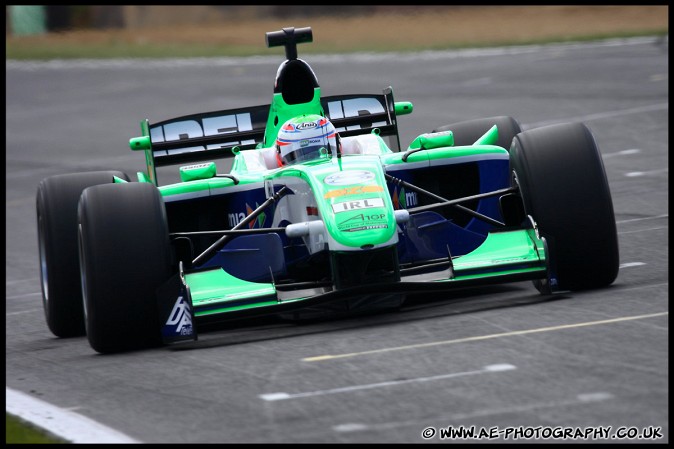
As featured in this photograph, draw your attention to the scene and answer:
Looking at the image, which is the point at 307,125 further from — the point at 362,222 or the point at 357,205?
the point at 362,222

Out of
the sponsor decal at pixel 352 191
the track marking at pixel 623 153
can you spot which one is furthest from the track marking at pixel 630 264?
the track marking at pixel 623 153

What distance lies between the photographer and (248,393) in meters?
7.40

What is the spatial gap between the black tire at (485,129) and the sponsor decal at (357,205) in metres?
3.17

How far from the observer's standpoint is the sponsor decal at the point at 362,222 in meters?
9.04

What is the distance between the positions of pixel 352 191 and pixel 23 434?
122 inches

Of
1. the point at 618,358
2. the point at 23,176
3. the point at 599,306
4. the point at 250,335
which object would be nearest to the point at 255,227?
the point at 250,335

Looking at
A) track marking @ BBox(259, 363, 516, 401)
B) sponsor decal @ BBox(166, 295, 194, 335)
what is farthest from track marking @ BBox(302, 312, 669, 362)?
sponsor decal @ BBox(166, 295, 194, 335)

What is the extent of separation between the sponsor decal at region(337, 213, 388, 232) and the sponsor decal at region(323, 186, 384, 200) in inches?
10.6

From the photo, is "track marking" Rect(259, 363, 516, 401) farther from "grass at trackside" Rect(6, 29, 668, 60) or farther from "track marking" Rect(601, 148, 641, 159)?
"grass at trackside" Rect(6, 29, 668, 60)

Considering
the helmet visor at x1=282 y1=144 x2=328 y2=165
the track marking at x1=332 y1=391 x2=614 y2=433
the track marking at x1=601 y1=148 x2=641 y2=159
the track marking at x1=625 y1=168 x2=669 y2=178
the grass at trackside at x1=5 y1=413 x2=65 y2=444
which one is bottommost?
the track marking at x1=625 y1=168 x2=669 y2=178

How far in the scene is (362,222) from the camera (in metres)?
9.05

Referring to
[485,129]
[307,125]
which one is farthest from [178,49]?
[307,125]

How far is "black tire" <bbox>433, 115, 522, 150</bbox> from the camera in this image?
12.4 metres

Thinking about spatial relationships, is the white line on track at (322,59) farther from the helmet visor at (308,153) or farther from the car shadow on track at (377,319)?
the car shadow on track at (377,319)
